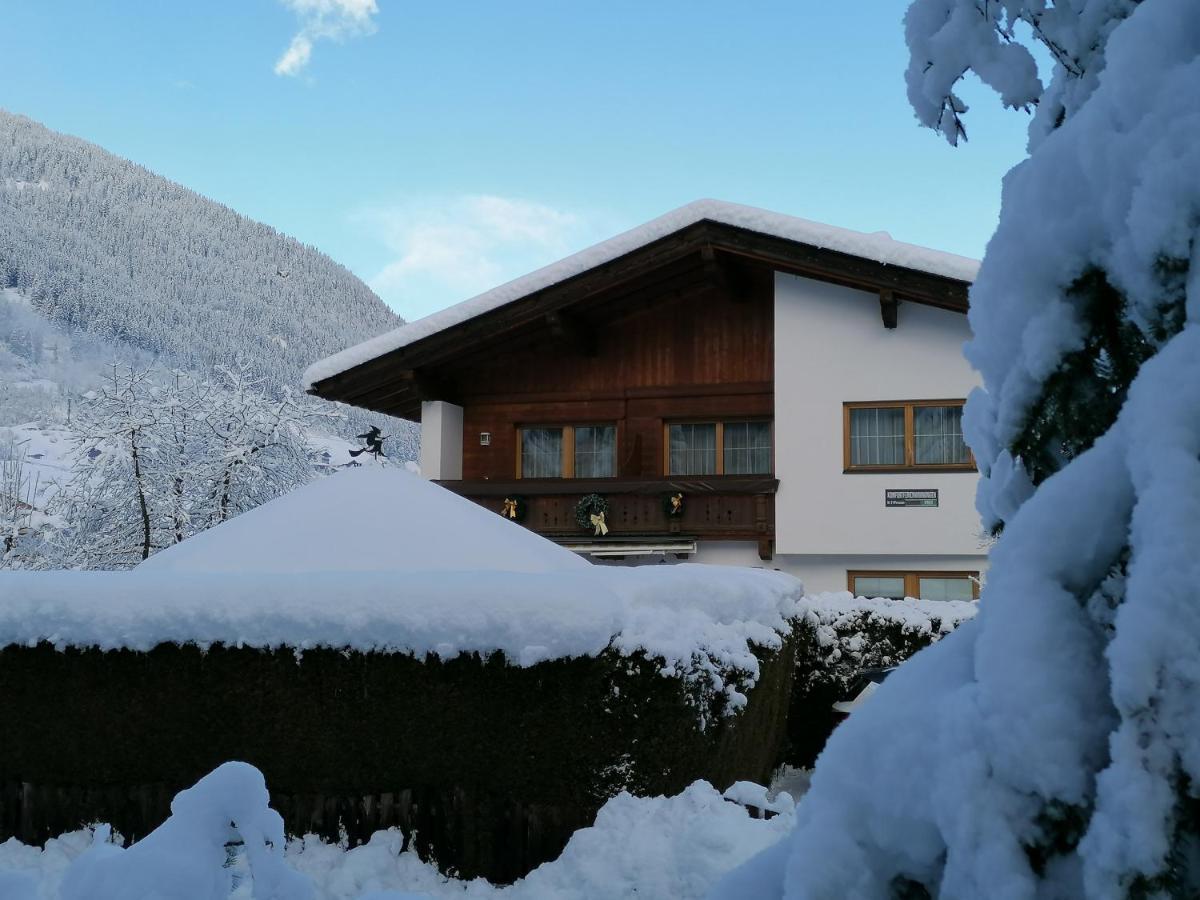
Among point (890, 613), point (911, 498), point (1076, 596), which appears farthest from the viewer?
point (911, 498)

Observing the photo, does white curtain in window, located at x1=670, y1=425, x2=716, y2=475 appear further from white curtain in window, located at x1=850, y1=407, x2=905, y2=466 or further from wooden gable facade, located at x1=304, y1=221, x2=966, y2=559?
white curtain in window, located at x1=850, y1=407, x2=905, y2=466

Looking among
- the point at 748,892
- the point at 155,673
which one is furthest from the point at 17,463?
the point at 748,892

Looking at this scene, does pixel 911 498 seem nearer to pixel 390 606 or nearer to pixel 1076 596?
pixel 390 606

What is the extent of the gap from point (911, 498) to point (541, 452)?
6.25 meters

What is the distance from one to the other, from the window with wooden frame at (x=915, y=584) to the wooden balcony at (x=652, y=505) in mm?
1495

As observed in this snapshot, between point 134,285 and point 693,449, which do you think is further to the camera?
point 134,285

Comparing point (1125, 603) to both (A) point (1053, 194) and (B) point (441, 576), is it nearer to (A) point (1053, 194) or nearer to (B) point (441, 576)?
(A) point (1053, 194)

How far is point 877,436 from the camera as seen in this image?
49.8 feet

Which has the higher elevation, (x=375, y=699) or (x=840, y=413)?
(x=840, y=413)

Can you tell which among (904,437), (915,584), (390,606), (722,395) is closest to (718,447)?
(722,395)

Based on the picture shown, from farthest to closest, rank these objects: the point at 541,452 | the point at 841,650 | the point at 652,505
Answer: the point at 541,452, the point at 652,505, the point at 841,650

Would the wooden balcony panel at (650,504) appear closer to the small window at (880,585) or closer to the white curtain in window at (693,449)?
the white curtain in window at (693,449)

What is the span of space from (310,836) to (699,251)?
11454 millimetres

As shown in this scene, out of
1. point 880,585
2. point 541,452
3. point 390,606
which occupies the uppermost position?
point 541,452
